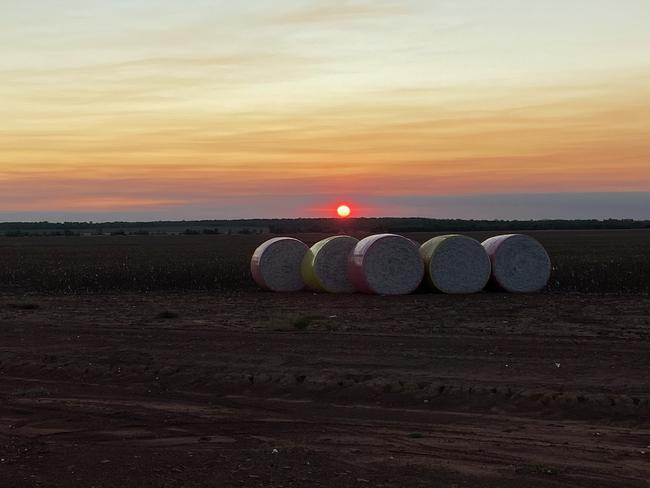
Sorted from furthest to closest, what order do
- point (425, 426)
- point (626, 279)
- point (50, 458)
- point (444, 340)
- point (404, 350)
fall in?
point (626, 279) < point (444, 340) < point (404, 350) < point (425, 426) < point (50, 458)

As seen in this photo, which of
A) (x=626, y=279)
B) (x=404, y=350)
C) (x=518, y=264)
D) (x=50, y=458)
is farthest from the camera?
(x=626, y=279)

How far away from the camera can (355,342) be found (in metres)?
15.5

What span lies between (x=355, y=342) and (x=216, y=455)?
690 centimetres

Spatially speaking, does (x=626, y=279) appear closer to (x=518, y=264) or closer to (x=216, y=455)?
(x=518, y=264)

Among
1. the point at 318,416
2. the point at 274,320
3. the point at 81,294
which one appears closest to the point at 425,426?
the point at 318,416

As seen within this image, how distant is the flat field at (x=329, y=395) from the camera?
8305mm

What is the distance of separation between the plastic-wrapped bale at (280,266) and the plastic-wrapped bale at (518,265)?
498 centimetres

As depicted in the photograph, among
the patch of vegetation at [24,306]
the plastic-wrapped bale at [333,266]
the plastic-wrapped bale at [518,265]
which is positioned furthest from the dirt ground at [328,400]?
the plastic-wrapped bale at [333,266]

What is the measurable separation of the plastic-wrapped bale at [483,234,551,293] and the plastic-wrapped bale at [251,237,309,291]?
4.98m

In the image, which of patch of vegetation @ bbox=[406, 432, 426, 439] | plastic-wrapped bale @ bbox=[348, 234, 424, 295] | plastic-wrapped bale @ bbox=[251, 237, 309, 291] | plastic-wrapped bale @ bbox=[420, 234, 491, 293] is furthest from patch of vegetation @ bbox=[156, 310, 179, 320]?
patch of vegetation @ bbox=[406, 432, 426, 439]

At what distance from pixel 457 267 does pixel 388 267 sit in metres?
1.67

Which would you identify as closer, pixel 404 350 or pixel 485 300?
pixel 404 350

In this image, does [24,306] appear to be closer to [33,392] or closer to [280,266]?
[280,266]

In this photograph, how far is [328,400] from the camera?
11.6 meters
